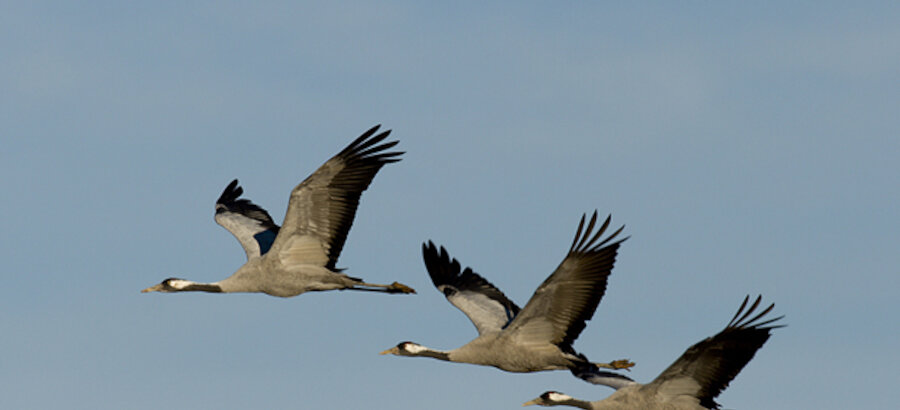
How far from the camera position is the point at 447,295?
29.0 m

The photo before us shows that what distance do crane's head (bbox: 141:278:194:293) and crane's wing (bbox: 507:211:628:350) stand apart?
299 inches

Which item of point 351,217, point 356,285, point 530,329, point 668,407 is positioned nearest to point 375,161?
point 351,217

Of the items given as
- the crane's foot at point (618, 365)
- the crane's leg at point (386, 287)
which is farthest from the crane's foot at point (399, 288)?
the crane's foot at point (618, 365)

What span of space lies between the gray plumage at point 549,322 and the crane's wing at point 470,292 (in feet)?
0.12

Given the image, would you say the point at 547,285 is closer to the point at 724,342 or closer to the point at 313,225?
the point at 724,342

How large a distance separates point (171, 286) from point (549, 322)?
8.78m

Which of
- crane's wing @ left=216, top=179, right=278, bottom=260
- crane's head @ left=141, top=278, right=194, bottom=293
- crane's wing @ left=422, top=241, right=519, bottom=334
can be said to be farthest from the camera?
crane's wing @ left=216, top=179, right=278, bottom=260

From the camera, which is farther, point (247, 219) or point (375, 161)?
point (247, 219)

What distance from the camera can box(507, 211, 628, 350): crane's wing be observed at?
2283cm

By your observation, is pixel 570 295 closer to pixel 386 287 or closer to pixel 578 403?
pixel 578 403

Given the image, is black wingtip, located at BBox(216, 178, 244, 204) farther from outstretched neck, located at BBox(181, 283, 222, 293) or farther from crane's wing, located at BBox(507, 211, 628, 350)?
crane's wing, located at BBox(507, 211, 628, 350)

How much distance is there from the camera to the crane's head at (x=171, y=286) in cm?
2861

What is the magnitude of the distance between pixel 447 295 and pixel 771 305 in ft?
29.2

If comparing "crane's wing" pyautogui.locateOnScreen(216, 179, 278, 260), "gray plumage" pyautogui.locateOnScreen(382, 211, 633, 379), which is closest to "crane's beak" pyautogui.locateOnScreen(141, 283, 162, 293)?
"crane's wing" pyautogui.locateOnScreen(216, 179, 278, 260)
